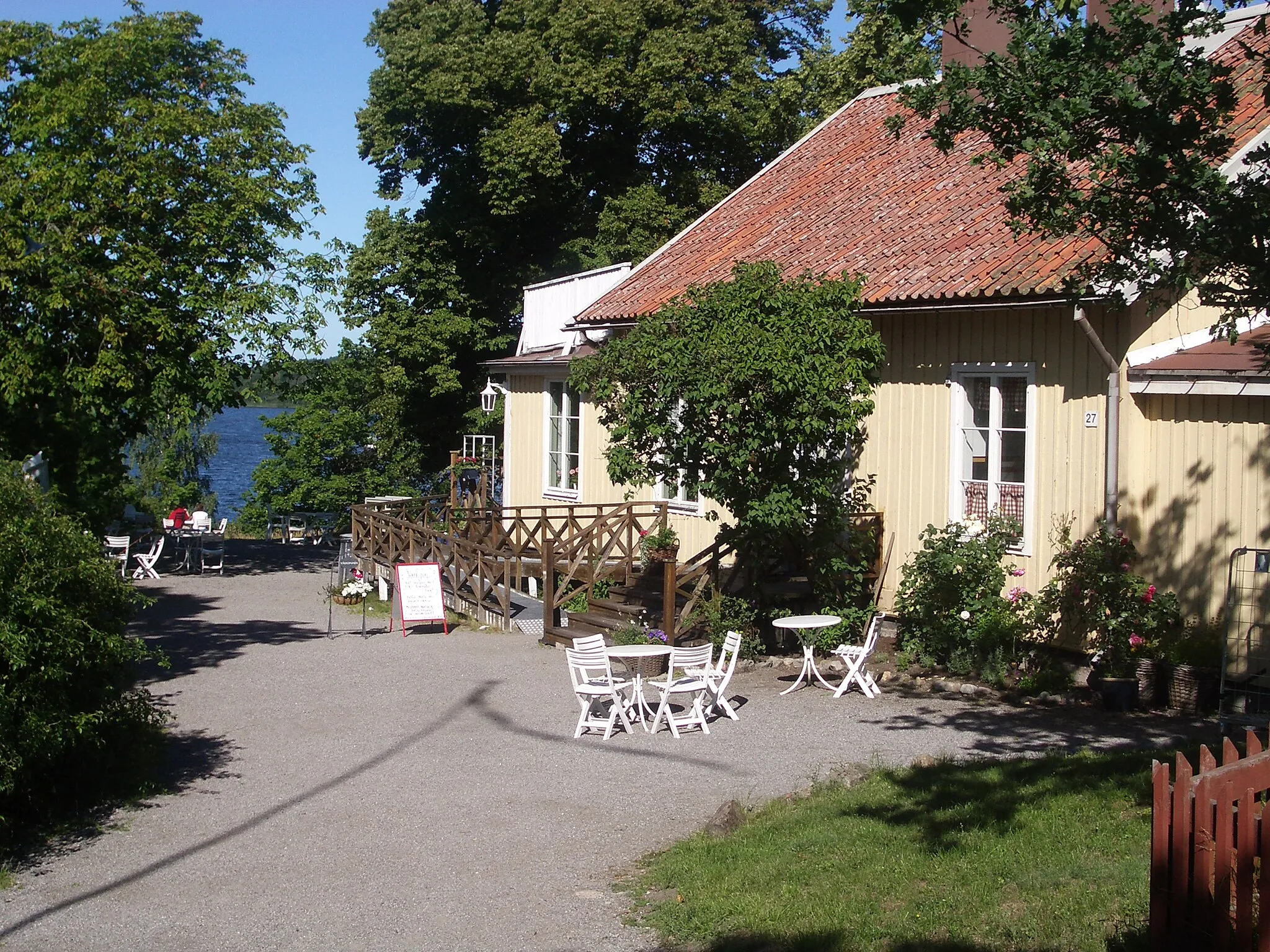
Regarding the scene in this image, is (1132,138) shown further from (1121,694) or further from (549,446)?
(549,446)

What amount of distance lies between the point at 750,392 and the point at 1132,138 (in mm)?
5840

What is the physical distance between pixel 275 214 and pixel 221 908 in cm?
1818

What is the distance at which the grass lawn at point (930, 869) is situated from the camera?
18.4ft

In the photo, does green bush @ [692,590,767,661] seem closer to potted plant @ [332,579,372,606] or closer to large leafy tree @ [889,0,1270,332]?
potted plant @ [332,579,372,606]

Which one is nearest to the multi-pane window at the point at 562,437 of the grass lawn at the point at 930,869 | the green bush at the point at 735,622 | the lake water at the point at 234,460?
the lake water at the point at 234,460

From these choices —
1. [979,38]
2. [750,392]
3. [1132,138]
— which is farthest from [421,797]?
[979,38]

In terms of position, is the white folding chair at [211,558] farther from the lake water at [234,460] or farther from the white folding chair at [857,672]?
the white folding chair at [857,672]

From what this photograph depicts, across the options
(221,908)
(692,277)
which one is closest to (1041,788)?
(221,908)

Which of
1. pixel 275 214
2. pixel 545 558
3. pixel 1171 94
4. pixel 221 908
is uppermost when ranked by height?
pixel 275 214

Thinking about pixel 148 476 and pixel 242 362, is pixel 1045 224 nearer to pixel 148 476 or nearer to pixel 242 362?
pixel 242 362

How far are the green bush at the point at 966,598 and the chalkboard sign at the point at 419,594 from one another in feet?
22.4

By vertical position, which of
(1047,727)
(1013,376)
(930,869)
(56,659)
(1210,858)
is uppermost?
(1013,376)

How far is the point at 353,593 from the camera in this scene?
62.2 feet

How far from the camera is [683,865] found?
7.18 metres
